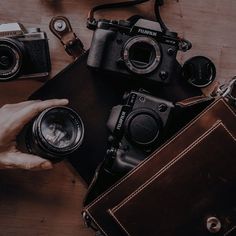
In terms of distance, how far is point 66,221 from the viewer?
1236 millimetres

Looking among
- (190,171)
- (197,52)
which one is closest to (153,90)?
(197,52)

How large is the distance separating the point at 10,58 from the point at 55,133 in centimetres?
16

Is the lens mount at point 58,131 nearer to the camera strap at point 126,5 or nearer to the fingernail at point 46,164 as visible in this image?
the fingernail at point 46,164

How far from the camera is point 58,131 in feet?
3.77

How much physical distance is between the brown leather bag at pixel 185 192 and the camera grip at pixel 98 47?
24cm

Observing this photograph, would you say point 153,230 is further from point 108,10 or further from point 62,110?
point 108,10

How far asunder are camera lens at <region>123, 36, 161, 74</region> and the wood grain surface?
0.12m

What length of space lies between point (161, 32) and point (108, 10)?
0.50ft

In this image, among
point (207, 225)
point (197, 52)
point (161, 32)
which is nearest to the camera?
point (207, 225)

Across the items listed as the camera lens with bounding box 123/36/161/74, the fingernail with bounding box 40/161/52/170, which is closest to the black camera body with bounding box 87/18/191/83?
the camera lens with bounding box 123/36/161/74

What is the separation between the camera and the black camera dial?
44.4 inches

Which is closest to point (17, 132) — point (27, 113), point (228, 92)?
point (27, 113)

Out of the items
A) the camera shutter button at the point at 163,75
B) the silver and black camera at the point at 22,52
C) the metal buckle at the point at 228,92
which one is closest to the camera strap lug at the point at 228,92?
the metal buckle at the point at 228,92

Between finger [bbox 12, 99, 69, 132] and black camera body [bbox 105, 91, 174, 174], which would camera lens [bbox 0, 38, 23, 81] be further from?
black camera body [bbox 105, 91, 174, 174]
